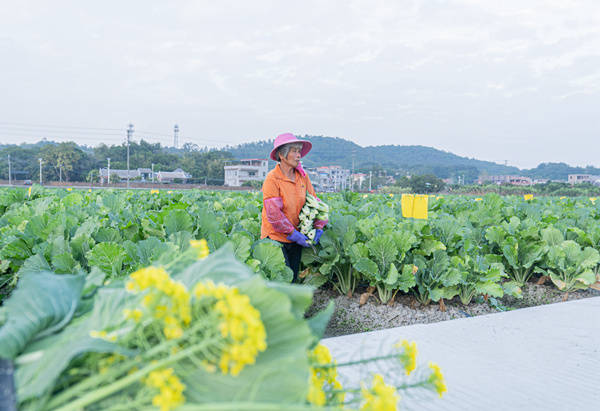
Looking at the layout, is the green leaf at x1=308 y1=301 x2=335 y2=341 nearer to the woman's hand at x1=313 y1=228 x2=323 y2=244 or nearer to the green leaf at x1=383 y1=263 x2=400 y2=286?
the green leaf at x1=383 y1=263 x2=400 y2=286

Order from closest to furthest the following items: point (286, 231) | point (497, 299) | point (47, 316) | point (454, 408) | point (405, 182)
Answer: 1. point (47, 316)
2. point (454, 408)
3. point (286, 231)
4. point (497, 299)
5. point (405, 182)

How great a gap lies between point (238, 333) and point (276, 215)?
321cm

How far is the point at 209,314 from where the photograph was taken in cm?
57

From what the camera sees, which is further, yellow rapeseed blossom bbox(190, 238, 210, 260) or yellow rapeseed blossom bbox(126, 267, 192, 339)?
yellow rapeseed blossom bbox(190, 238, 210, 260)

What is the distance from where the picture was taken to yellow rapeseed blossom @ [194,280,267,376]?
0.52 metres

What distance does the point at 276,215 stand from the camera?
12.2ft

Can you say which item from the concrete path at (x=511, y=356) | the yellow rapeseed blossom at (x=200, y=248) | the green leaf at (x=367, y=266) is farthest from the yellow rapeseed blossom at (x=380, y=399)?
the green leaf at (x=367, y=266)

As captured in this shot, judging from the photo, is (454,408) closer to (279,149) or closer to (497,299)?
(279,149)

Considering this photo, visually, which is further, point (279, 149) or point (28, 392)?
point (279, 149)

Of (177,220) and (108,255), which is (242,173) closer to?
(177,220)

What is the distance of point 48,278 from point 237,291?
1.23 feet

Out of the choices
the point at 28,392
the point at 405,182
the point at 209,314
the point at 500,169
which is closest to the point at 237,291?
the point at 209,314

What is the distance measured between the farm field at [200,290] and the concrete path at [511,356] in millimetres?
662

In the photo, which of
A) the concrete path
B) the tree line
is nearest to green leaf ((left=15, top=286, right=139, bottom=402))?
the concrete path
